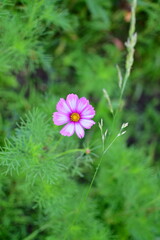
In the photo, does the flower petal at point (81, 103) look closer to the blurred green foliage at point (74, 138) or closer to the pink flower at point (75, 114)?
the pink flower at point (75, 114)

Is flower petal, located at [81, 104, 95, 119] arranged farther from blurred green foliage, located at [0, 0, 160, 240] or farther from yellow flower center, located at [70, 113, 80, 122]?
blurred green foliage, located at [0, 0, 160, 240]

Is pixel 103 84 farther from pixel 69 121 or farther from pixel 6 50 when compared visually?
pixel 69 121

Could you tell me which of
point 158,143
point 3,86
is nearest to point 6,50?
point 3,86

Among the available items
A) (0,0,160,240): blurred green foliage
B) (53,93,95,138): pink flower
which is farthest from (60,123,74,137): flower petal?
(0,0,160,240): blurred green foliage

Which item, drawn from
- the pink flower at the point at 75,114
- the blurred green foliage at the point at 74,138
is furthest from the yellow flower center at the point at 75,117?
the blurred green foliage at the point at 74,138

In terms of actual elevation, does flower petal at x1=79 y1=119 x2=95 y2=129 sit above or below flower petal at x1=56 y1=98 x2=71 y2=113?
below

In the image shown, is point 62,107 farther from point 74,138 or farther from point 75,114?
point 74,138
